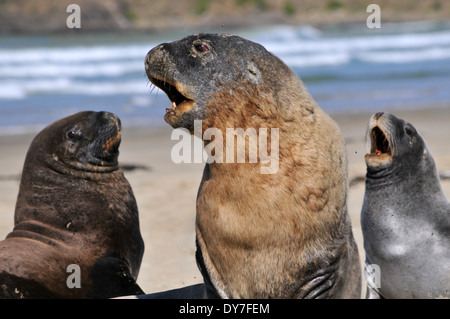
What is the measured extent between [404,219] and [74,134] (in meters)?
2.64

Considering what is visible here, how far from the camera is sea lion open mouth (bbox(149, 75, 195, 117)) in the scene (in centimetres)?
397

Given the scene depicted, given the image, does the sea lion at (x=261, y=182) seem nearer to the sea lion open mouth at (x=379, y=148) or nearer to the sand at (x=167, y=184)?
the sea lion open mouth at (x=379, y=148)

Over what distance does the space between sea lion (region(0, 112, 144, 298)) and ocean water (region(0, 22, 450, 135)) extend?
3941 mm

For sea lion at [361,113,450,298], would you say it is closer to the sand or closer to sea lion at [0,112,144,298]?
the sand

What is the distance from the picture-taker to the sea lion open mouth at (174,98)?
13.0ft

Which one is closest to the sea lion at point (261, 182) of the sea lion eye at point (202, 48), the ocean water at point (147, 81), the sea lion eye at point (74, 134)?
the sea lion eye at point (202, 48)

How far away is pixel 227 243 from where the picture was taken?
3865 mm

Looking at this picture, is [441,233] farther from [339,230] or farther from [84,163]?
[84,163]

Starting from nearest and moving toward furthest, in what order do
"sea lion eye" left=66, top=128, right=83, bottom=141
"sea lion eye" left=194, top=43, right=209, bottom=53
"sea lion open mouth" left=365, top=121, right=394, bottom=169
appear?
"sea lion eye" left=194, top=43, right=209, bottom=53
"sea lion open mouth" left=365, top=121, right=394, bottom=169
"sea lion eye" left=66, top=128, right=83, bottom=141

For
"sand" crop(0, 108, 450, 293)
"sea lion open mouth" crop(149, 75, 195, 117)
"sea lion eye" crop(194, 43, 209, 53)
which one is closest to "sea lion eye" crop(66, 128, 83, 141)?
"sand" crop(0, 108, 450, 293)

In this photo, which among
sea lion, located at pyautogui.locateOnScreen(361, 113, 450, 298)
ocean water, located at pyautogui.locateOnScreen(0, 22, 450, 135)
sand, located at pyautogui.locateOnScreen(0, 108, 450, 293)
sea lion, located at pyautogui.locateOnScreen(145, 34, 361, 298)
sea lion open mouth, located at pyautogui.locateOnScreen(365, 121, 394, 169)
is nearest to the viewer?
sea lion, located at pyautogui.locateOnScreen(145, 34, 361, 298)

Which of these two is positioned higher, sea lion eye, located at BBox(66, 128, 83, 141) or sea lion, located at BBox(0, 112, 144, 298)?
sea lion eye, located at BBox(66, 128, 83, 141)

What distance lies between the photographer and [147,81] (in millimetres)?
11117
